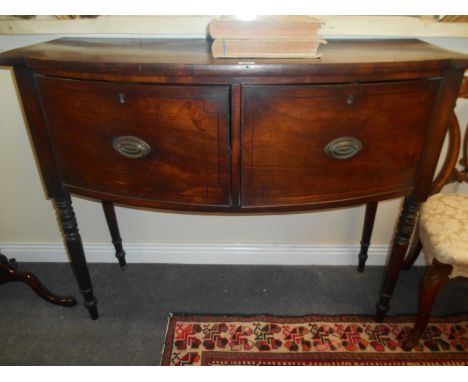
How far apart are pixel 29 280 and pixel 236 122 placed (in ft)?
3.76

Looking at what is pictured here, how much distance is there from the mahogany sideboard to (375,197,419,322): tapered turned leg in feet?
0.27

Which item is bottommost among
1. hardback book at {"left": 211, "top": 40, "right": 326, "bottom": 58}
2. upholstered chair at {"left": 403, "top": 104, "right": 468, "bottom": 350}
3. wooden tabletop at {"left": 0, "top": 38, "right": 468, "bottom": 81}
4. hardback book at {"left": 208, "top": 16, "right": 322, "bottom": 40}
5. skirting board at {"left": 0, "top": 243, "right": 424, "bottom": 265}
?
skirting board at {"left": 0, "top": 243, "right": 424, "bottom": 265}

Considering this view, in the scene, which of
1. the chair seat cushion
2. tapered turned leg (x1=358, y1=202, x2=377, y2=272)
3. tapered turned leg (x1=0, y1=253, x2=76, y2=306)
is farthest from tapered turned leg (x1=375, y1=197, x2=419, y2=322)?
tapered turned leg (x1=0, y1=253, x2=76, y2=306)

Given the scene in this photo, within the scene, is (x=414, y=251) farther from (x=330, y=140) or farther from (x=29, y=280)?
(x=29, y=280)

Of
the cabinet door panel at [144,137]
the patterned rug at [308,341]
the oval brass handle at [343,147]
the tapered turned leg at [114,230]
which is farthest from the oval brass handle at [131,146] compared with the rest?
the patterned rug at [308,341]

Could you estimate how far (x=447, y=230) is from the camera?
42.8 inches

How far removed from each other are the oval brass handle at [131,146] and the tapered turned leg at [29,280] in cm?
88

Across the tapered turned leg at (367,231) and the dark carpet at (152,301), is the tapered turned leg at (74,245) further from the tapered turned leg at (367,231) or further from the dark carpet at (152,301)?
the tapered turned leg at (367,231)

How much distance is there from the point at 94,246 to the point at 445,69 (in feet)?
4.99

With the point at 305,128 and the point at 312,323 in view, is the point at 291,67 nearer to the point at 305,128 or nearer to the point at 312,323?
the point at 305,128

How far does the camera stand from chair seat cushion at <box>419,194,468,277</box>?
102 centimetres

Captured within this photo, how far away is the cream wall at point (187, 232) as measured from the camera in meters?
1.52

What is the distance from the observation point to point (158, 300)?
4.79 feet

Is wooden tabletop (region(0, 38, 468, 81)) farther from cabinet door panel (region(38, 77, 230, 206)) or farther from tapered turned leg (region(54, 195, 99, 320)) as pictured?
tapered turned leg (region(54, 195, 99, 320))
